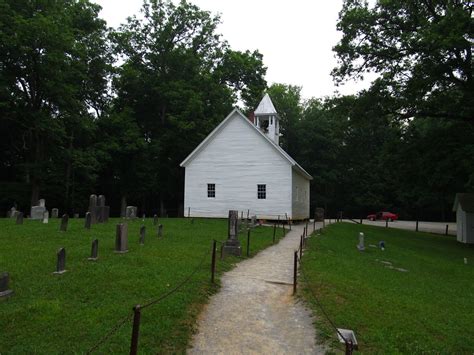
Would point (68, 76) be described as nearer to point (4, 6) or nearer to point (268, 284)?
point (4, 6)

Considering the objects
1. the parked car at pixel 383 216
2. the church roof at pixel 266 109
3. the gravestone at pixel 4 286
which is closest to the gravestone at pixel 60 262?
the gravestone at pixel 4 286

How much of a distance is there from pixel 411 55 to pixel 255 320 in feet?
69.3

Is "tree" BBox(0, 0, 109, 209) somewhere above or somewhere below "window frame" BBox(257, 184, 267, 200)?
above

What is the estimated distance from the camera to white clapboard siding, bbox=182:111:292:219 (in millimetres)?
28922

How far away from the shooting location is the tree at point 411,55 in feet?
72.7

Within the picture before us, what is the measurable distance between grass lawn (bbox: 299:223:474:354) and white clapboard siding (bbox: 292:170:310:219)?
12.8 meters

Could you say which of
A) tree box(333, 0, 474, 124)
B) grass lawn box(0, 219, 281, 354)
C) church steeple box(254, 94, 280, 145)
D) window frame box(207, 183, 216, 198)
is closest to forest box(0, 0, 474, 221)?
tree box(333, 0, 474, 124)

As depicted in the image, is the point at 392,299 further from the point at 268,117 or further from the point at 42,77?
the point at 42,77

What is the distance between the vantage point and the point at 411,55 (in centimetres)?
2338

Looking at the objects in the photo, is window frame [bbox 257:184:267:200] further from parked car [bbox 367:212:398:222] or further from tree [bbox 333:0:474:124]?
parked car [bbox 367:212:398:222]

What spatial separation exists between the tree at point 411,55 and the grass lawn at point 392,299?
10.9 metres

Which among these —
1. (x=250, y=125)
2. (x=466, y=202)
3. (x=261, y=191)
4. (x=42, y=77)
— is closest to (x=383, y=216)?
(x=466, y=202)

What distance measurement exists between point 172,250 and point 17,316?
21.7ft

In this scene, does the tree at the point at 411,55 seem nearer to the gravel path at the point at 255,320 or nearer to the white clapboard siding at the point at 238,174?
the white clapboard siding at the point at 238,174
